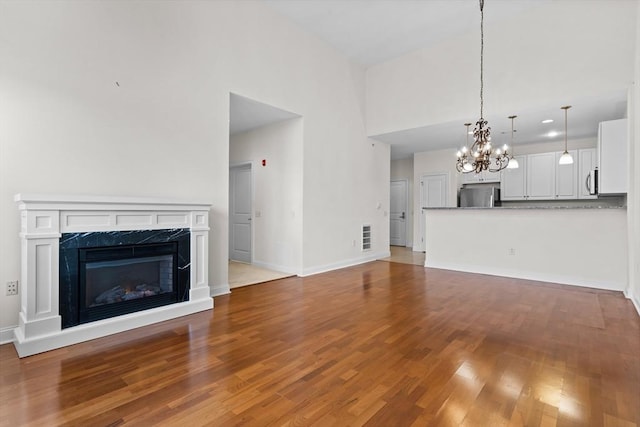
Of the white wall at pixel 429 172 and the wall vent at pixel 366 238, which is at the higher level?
the white wall at pixel 429 172

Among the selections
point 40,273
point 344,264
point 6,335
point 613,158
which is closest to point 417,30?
point 613,158

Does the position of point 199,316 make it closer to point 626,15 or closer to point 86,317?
point 86,317

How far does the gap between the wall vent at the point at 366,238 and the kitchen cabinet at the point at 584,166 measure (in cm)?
457

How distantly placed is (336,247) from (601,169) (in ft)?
13.8

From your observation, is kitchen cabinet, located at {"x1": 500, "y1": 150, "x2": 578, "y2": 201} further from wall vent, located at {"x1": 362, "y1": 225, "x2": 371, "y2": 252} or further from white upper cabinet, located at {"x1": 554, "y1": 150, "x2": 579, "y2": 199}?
wall vent, located at {"x1": 362, "y1": 225, "x2": 371, "y2": 252}

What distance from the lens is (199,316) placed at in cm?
328

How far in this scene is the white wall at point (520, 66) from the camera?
4.18m

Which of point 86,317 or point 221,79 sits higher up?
point 221,79

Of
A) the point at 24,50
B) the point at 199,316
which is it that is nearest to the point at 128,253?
the point at 199,316

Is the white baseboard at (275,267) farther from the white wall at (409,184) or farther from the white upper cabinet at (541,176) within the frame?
the white upper cabinet at (541,176)

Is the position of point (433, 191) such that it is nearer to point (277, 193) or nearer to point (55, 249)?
point (277, 193)

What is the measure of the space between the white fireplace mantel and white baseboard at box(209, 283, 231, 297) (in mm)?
806

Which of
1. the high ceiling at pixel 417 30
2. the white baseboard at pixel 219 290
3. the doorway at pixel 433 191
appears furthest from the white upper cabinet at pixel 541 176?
the white baseboard at pixel 219 290

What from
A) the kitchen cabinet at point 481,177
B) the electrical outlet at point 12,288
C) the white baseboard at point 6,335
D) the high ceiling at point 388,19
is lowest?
the white baseboard at point 6,335
